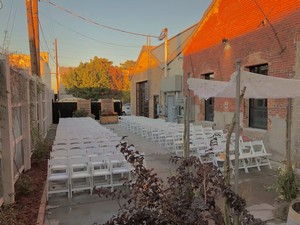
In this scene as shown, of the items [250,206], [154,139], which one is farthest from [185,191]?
[154,139]

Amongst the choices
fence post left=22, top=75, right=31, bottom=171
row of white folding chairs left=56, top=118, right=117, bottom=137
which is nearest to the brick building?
row of white folding chairs left=56, top=118, right=117, bottom=137

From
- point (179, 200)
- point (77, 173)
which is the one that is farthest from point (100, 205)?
point (179, 200)

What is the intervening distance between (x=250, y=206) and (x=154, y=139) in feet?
23.5

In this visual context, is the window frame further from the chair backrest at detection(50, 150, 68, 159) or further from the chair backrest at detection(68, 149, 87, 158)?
the chair backrest at detection(50, 150, 68, 159)

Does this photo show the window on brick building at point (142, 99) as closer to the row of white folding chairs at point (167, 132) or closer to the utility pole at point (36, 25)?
the row of white folding chairs at point (167, 132)

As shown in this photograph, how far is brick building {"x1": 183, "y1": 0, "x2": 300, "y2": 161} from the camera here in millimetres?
7688

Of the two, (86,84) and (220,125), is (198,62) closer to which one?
(220,125)

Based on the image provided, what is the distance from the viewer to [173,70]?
18.0m

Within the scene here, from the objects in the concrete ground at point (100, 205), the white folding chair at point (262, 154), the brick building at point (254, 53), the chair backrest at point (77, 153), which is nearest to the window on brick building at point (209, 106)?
the brick building at point (254, 53)

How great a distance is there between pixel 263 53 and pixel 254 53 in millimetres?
442

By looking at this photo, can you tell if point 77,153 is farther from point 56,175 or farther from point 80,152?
point 56,175

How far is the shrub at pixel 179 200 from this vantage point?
2.29m

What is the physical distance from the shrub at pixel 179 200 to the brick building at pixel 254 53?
5.83 meters

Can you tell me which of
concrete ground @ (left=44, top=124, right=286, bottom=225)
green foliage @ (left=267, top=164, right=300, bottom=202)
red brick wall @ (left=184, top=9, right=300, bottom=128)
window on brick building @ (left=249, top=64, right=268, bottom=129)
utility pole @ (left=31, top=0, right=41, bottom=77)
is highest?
utility pole @ (left=31, top=0, right=41, bottom=77)
